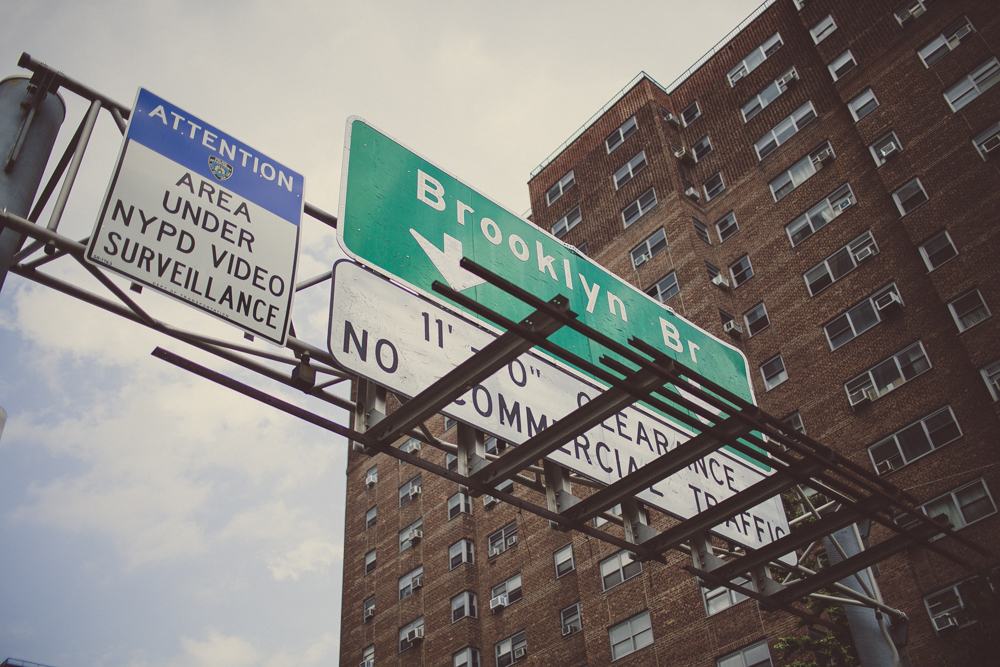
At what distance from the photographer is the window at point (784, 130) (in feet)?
115

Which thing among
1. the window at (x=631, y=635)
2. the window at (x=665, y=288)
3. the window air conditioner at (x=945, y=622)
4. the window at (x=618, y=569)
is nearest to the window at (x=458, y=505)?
the window at (x=618, y=569)

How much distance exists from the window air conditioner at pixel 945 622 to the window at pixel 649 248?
60.5 ft

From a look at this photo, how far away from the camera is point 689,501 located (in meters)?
8.28

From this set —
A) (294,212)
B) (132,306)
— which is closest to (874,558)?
(294,212)

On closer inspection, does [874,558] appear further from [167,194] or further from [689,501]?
Answer: [167,194]

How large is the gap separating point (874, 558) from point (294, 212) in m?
6.68

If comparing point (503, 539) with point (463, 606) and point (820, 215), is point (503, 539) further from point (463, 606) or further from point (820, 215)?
point (820, 215)

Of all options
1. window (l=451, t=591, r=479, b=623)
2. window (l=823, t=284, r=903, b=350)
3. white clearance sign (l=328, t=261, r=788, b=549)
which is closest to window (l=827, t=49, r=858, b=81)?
window (l=823, t=284, r=903, b=350)

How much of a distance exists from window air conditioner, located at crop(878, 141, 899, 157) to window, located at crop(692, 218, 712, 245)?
758cm

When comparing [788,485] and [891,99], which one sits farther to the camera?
[891,99]

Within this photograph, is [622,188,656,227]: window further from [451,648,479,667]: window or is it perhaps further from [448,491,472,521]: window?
[451,648,479,667]: window

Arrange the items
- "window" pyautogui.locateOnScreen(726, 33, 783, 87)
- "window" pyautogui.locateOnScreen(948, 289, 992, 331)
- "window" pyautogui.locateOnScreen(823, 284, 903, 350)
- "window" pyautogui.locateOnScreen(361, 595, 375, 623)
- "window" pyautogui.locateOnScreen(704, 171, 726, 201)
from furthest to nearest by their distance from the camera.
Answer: "window" pyautogui.locateOnScreen(361, 595, 375, 623)
"window" pyautogui.locateOnScreen(726, 33, 783, 87)
"window" pyautogui.locateOnScreen(704, 171, 726, 201)
"window" pyautogui.locateOnScreen(823, 284, 903, 350)
"window" pyautogui.locateOnScreen(948, 289, 992, 331)

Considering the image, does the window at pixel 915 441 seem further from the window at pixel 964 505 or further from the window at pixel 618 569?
the window at pixel 618 569

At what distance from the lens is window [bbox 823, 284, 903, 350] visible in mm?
28219
